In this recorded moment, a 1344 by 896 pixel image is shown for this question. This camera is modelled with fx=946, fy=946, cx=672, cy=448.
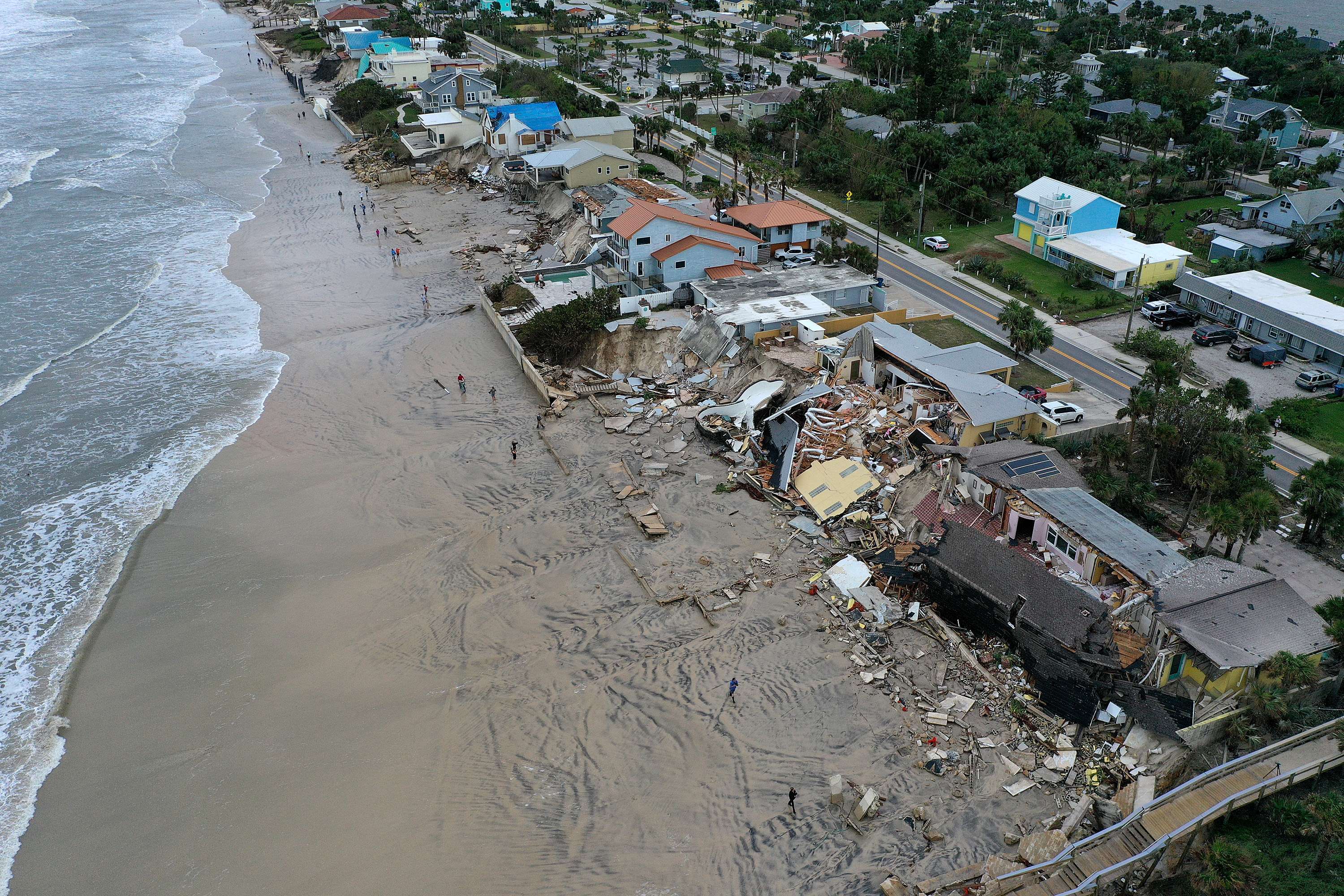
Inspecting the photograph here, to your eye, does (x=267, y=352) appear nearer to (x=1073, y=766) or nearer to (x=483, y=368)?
(x=483, y=368)

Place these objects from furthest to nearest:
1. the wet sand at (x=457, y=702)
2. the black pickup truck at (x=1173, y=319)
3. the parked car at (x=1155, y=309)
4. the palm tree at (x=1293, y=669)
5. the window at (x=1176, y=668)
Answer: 1. the parked car at (x=1155, y=309)
2. the black pickup truck at (x=1173, y=319)
3. the window at (x=1176, y=668)
4. the palm tree at (x=1293, y=669)
5. the wet sand at (x=457, y=702)

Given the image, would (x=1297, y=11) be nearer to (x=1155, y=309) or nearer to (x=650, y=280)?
(x=1155, y=309)

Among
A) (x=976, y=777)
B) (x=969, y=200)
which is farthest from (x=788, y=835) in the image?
(x=969, y=200)

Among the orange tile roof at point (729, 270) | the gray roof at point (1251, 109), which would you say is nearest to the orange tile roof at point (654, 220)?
the orange tile roof at point (729, 270)

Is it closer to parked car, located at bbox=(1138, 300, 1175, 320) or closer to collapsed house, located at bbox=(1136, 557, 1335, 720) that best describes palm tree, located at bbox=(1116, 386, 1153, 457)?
collapsed house, located at bbox=(1136, 557, 1335, 720)

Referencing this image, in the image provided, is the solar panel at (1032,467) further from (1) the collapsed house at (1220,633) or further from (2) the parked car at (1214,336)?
(2) the parked car at (1214,336)

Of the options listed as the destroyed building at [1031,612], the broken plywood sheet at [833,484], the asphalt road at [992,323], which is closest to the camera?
the destroyed building at [1031,612]

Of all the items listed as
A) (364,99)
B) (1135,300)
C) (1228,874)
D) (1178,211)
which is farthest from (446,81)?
(1228,874)
